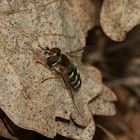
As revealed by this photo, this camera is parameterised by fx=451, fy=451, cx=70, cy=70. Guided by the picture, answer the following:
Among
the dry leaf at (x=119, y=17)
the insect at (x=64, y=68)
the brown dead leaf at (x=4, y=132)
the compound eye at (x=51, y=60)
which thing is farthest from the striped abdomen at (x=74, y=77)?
the brown dead leaf at (x=4, y=132)

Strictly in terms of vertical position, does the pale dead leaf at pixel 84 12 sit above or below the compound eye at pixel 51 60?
below

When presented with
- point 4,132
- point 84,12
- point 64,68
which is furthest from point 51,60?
point 84,12

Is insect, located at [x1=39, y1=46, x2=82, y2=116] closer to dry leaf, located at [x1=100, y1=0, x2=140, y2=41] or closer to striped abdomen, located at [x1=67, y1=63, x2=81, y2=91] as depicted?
striped abdomen, located at [x1=67, y1=63, x2=81, y2=91]

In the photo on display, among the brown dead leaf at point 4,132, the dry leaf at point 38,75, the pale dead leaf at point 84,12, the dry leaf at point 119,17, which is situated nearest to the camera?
the dry leaf at point 38,75

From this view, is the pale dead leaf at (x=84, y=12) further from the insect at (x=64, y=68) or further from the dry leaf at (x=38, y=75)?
the insect at (x=64, y=68)

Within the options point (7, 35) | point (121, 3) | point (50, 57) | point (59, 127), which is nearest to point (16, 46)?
point (7, 35)

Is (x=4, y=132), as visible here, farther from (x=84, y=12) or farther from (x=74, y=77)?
(x=84, y=12)
